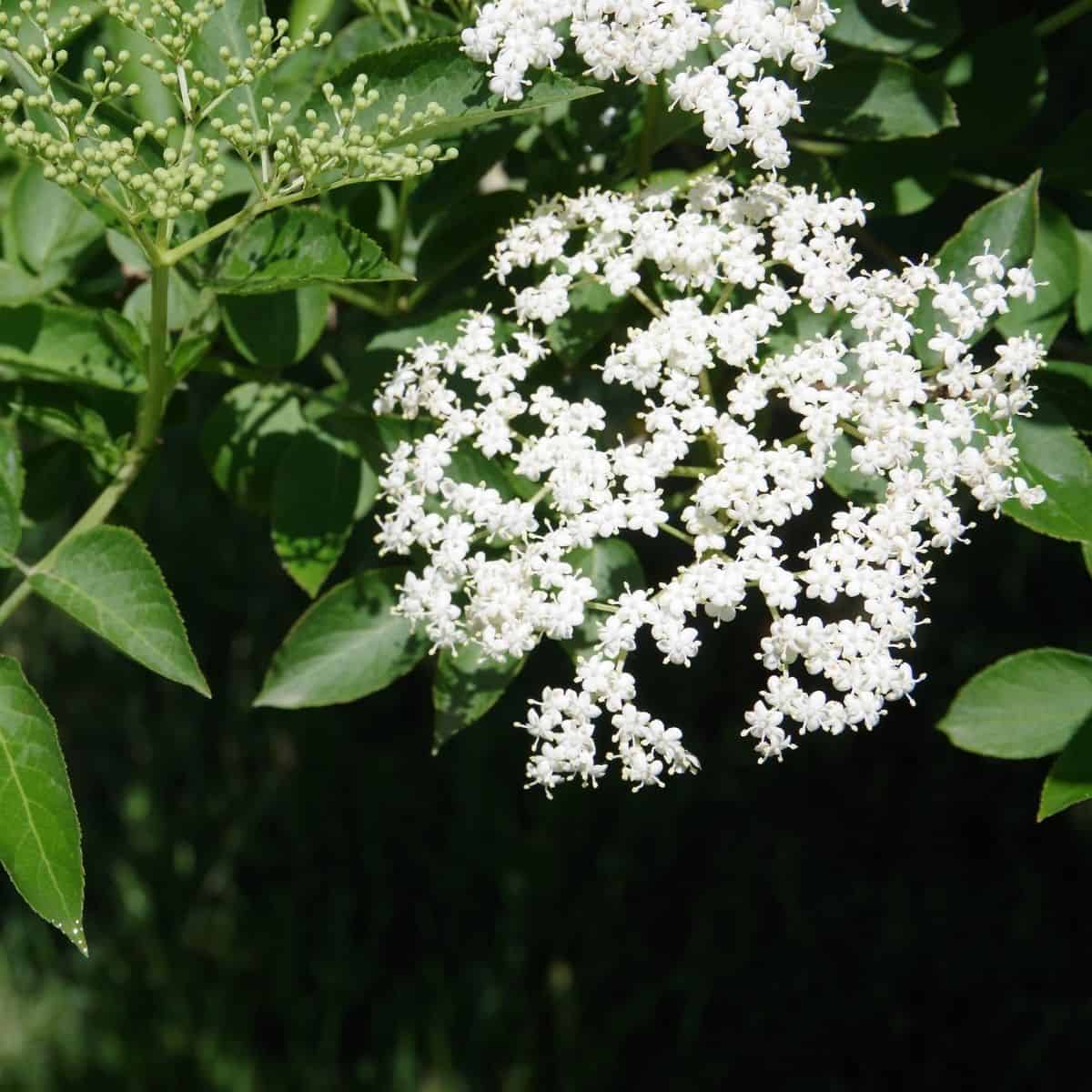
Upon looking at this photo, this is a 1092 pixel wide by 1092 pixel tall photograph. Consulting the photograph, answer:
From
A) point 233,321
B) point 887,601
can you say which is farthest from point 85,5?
point 887,601

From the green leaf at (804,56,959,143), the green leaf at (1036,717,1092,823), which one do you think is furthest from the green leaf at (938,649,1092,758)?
the green leaf at (804,56,959,143)

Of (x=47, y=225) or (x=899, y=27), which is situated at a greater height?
(x=899, y=27)

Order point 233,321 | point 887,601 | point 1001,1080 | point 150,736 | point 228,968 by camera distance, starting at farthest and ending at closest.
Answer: point 150,736, point 228,968, point 1001,1080, point 233,321, point 887,601

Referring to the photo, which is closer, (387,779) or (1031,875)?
(1031,875)

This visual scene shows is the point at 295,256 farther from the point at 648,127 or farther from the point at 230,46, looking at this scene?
the point at 648,127

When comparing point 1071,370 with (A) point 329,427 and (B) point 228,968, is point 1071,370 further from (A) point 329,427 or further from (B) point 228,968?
(B) point 228,968

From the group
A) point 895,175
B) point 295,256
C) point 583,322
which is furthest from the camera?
point 895,175

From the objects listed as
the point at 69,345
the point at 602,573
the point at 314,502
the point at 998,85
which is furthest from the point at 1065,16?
the point at 69,345
